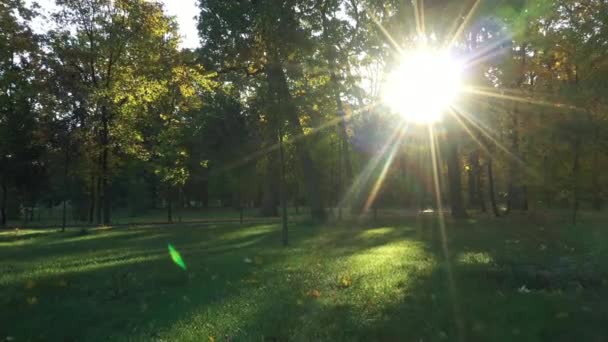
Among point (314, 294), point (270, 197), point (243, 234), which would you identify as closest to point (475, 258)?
point (314, 294)

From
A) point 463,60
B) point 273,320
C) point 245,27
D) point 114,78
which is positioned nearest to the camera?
point 273,320

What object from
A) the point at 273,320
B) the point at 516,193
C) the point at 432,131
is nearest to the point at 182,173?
the point at 432,131

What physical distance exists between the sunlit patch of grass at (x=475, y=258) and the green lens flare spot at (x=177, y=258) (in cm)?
619

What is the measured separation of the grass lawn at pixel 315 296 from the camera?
5762mm

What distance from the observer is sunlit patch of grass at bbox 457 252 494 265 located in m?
10.6

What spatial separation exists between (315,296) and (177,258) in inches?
246

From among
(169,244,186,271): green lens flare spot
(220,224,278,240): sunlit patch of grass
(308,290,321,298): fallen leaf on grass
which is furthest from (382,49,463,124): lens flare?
(308,290,321,298): fallen leaf on grass

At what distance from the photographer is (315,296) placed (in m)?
7.46

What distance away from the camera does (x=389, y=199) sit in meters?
58.1

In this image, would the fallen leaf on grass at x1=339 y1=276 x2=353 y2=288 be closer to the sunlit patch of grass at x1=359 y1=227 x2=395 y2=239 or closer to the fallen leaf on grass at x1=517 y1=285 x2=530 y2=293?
the fallen leaf on grass at x1=517 y1=285 x2=530 y2=293

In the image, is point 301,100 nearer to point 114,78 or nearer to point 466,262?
point 466,262

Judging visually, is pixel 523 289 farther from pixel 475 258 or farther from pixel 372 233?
pixel 372 233

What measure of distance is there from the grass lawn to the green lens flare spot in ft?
0.71

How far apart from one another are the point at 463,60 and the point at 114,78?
797 inches
